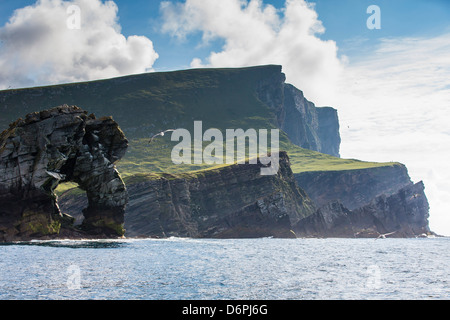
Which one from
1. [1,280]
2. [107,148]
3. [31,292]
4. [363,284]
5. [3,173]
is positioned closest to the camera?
[31,292]

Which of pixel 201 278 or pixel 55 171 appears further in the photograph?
pixel 55 171

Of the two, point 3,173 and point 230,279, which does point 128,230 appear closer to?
point 3,173

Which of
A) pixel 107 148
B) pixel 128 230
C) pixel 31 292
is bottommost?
pixel 31 292

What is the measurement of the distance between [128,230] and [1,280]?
454ft

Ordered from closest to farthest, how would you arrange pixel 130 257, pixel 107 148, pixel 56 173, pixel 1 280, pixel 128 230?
pixel 1 280, pixel 130 257, pixel 56 173, pixel 107 148, pixel 128 230

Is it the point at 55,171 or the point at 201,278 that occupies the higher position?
the point at 55,171

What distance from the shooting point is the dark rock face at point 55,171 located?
112 metres

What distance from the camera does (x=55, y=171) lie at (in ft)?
396

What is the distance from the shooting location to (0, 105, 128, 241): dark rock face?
11231cm

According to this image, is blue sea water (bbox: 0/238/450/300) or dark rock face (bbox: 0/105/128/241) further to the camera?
dark rock face (bbox: 0/105/128/241)

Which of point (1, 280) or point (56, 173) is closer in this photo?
point (1, 280)

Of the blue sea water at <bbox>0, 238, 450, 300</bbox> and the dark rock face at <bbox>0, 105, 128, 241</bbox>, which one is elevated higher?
the dark rock face at <bbox>0, 105, 128, 241</bbox>

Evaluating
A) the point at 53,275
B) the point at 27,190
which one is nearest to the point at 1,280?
the point at 53,275

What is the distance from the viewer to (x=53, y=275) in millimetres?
53781
